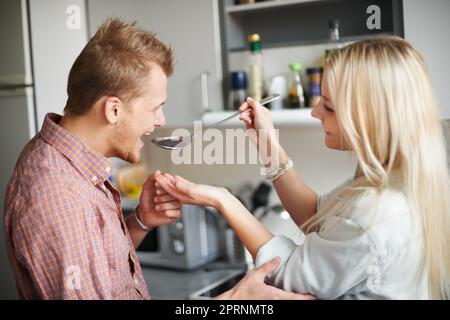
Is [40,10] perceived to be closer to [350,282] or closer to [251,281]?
[251,281]

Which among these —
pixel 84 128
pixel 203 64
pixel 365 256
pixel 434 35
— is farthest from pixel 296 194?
pixel 203 64

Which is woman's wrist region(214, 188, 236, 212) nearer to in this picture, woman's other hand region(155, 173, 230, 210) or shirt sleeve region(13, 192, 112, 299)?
woman's other hand region(155, 173, 230, 210)

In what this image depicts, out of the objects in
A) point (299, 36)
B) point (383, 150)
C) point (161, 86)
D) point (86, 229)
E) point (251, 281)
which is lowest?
point (251, 281)

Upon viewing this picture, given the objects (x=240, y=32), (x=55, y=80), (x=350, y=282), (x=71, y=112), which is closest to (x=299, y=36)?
(x=240, y=32)

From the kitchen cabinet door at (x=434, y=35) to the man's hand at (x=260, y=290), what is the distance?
735 millimetres

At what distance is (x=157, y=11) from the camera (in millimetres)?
1729

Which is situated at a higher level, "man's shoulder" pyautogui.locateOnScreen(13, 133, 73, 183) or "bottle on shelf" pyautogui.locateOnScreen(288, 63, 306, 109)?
"bottle on shelf" pyautogui.locateOnScreen(288, 63, 306, 109)

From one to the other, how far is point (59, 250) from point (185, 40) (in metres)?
0.98

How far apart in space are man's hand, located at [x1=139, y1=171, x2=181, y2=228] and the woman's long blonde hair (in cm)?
41

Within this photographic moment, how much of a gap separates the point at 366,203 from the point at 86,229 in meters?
0.46

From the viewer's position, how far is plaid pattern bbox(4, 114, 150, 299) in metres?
0.89

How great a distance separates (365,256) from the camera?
33.2 inches

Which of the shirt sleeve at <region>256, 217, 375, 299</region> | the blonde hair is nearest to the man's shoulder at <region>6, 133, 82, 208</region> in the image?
the blonde hair

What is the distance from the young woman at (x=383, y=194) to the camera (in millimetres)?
852
